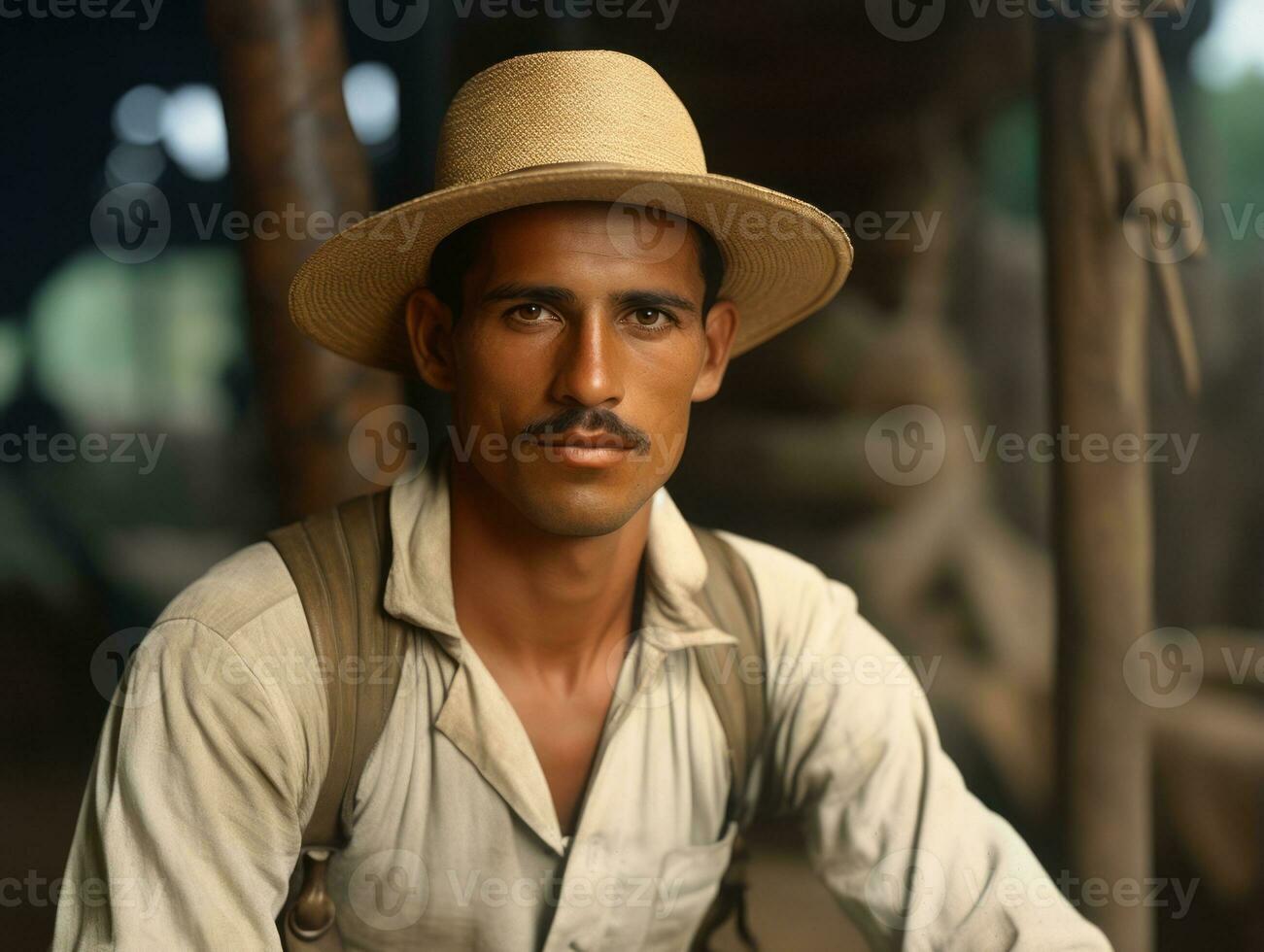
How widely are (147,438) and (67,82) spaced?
0.55 metres

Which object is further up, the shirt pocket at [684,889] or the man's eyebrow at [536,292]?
the man's eyebrow at [536,292]

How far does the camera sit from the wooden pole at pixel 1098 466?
207cm

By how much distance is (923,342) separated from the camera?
84.0 inches

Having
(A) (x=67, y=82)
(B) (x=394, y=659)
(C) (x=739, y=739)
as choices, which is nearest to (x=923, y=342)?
(C) (x=739, y=739)

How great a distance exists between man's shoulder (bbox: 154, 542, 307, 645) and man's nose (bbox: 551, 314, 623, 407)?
0.38 meters

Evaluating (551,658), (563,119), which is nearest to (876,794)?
(551,658)

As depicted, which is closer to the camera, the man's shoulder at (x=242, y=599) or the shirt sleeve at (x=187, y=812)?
the shirt sleeve at (x=187, y=812)

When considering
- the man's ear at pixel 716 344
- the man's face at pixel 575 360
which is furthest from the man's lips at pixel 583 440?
the man's ear at pixel 716 344

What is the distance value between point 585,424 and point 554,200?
255 millimetres

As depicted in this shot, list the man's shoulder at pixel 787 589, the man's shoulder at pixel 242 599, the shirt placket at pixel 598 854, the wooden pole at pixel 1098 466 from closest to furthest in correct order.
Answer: the man's shoulder at pixel 242 599, the shirt placket at pixel 598 854, the man's shoulder at pixel 787 589, the wooden pole at pixel 1098 466

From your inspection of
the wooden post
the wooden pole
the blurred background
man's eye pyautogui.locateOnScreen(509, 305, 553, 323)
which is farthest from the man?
the wooden pole

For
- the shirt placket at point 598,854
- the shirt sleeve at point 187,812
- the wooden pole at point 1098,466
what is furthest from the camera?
the wooden pole at point 1098,466

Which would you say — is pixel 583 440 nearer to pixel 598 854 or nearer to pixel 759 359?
pixel 598 854

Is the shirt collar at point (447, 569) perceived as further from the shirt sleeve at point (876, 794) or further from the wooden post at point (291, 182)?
the wooden post at point (291, 182)
